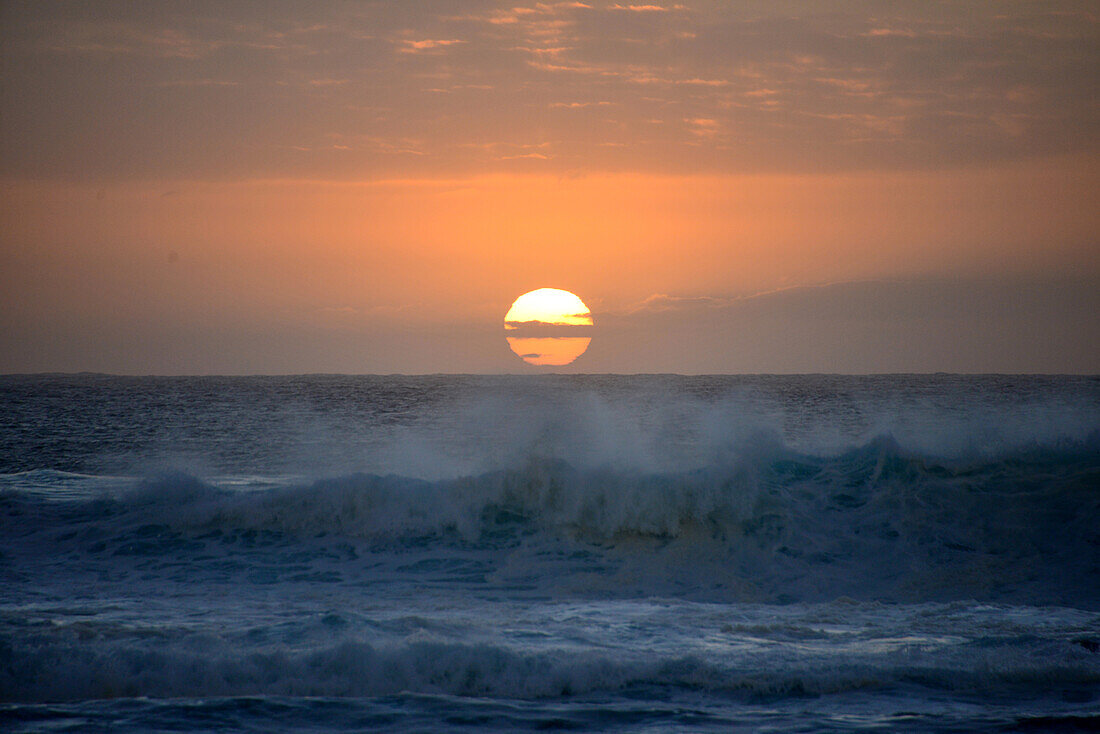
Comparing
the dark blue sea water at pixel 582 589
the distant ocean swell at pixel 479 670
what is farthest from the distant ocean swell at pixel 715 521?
the distant ocean swell at pixel 479 670

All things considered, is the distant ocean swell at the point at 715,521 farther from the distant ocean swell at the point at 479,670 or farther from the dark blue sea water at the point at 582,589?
the distant ocean swell at the point at 479,670

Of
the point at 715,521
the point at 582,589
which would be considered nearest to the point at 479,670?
the point at 582,589

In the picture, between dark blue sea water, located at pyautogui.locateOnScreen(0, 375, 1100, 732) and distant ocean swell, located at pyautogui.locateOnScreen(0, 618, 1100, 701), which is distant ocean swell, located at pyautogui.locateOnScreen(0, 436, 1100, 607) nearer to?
dark blue sea water, located at pyautogui.locateOnScreen(0, 375, 1100, 732)

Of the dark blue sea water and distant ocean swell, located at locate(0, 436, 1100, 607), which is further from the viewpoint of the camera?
distant ocean swell, located at locate(0, 436, 1100, 607)

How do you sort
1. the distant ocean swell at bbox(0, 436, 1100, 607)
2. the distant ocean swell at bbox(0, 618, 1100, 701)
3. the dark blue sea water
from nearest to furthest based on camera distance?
1. the dark blue sea water
2. the distant ocean swell at bbox(0, 618, 1100, 701)
3. the distant ocean swell at bbox(0, 436, 1100, 607)

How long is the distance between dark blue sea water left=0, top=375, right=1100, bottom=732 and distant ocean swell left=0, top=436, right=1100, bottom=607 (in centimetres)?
4

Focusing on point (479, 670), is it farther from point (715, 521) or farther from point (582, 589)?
point (715, 521)

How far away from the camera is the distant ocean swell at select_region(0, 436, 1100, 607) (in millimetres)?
10781

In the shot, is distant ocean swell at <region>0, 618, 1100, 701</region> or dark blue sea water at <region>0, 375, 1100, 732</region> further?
distant ocean swell at <region>0, 618, 1100, 701</region>

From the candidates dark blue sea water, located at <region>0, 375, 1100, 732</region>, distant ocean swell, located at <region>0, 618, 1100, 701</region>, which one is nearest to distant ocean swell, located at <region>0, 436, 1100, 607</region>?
dark blue sea water, located at <region>0, 375, 1100, 732</region>

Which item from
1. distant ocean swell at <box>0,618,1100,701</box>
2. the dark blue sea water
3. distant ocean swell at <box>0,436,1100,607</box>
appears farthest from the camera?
distant ocean swell at <box>0,436,1100,607</box>

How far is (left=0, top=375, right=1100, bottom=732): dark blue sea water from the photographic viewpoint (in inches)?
243

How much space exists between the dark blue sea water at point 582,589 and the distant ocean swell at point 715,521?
45 millimetres

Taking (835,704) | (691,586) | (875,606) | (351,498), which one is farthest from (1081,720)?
(351,498)
